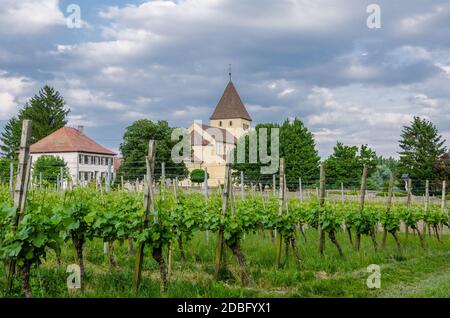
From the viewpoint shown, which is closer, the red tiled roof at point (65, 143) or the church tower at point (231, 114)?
the red tiled roof at point (65, 143)

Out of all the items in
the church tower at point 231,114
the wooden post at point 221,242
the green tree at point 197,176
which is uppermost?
the church tower at point 231,114

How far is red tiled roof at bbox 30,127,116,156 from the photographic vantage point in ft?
194

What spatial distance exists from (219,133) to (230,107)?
7333 mm

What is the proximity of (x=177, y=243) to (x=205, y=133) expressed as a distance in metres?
72.9

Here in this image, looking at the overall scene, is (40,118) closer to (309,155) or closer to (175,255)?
(309,155)

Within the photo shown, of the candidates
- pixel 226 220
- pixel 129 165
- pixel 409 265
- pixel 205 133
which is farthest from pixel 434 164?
pixel 226 220

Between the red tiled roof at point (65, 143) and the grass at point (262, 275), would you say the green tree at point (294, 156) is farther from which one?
the grass at point (262, 275)

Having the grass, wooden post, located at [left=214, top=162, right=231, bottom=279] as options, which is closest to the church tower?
the grass

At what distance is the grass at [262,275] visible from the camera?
6590 mm

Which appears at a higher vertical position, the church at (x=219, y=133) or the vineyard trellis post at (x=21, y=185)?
the church at (x=219, y=133)

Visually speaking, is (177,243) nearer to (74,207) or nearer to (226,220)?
(226,220)

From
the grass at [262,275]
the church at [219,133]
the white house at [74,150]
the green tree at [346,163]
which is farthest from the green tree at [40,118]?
the grass at [262,275]

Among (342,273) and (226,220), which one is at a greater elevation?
(226,220)

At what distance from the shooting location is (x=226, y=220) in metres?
8.05
